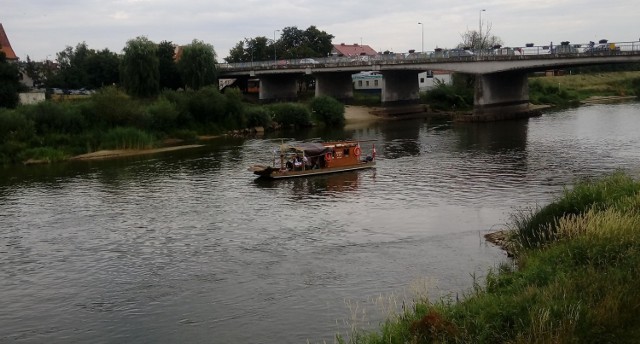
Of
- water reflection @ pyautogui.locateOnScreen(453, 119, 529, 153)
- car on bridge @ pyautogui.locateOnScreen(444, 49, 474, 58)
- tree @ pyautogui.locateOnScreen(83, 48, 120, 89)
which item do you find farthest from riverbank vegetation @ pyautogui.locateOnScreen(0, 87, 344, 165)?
tree @ pyautogui.locateOnScreen(83, 48, 120, 89)

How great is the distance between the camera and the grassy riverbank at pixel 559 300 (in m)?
12.8

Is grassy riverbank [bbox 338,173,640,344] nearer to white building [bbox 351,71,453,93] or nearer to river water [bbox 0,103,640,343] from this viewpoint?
river water [bbox 0,103,640,343]

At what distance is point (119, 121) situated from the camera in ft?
218

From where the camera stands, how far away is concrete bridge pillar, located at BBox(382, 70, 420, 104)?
9975cm

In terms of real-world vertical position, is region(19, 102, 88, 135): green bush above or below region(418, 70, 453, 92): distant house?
below

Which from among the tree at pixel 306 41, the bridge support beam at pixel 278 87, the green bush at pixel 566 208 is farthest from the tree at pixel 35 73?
the green bush at pixel 566 208

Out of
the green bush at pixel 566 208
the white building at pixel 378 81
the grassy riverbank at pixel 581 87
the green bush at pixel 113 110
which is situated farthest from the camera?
the white building at pixel 378 81

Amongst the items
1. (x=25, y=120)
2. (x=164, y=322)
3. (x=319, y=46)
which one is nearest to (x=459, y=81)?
(x=319, y=46)

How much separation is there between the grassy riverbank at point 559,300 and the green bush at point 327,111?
6757 centimetres

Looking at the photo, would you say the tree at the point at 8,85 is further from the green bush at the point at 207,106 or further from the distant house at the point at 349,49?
the distant house at the point at 349,49

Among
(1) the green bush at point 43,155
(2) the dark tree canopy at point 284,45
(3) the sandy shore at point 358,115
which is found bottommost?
(1) the green bush at point 43,155

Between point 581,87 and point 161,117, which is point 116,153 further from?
point 581,87

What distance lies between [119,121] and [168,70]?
38832 mm

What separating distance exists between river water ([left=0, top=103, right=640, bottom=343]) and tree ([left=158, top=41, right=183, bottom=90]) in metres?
48.3
